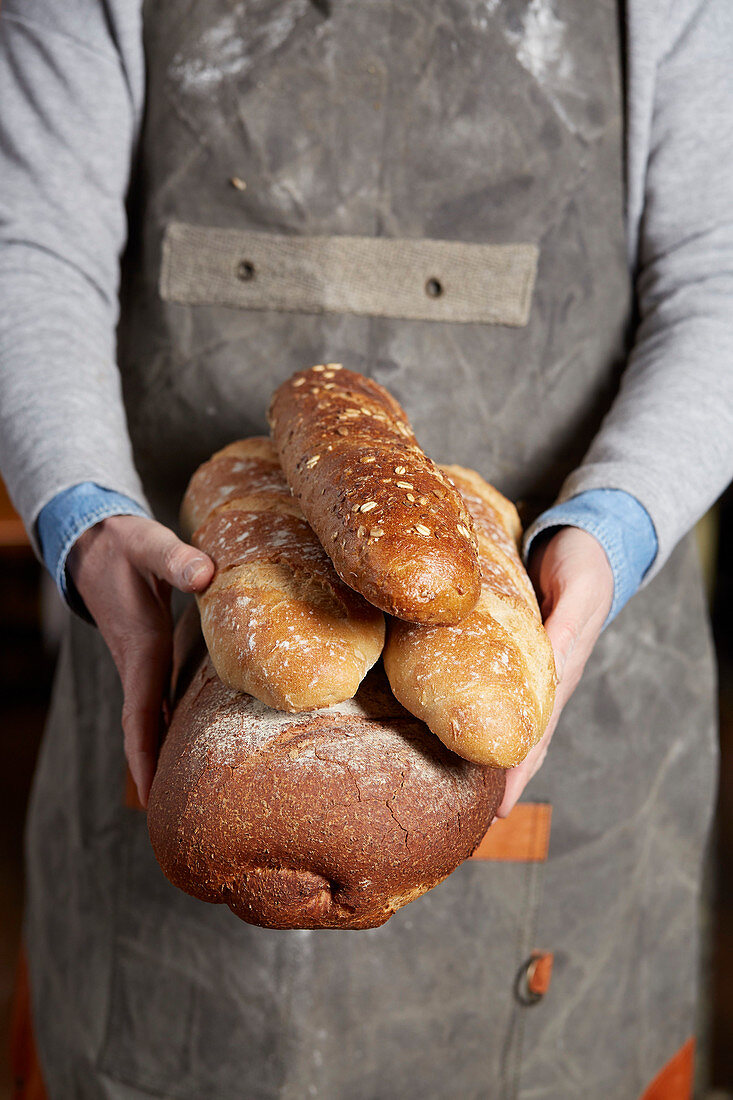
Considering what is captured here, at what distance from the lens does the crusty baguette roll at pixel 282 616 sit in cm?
63

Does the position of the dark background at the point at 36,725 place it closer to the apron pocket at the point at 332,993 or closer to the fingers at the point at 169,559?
the apron pocket at the point at 332,993

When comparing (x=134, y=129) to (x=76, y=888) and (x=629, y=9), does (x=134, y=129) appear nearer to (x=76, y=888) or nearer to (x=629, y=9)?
(x=629, y=9)

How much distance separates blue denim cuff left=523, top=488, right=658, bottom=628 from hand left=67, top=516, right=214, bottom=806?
1.11 feet

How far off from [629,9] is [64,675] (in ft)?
3.39

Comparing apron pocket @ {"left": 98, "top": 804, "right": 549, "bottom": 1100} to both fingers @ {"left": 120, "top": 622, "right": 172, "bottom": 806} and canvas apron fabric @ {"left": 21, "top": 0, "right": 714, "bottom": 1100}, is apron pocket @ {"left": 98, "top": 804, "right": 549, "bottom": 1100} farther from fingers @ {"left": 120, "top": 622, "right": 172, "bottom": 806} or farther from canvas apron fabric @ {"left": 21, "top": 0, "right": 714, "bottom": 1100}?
fingers @ {"left": 120, "top": 622, "right": 172, "bottom": 806}

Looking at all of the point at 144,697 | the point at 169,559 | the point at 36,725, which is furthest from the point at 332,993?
the point at 36,725

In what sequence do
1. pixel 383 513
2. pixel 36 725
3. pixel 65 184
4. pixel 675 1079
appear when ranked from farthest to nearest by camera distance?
pixel 36 725, pixel 675 1079, pixel 65 184, pixel 383 513

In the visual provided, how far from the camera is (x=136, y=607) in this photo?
0.83m

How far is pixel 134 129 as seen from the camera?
103 centimetres

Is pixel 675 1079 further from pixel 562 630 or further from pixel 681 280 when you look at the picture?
pixel 681 280

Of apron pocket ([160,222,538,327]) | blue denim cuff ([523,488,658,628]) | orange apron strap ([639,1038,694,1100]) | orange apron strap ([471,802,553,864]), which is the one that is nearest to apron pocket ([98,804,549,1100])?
orange apron strap ([471,802,553,864])

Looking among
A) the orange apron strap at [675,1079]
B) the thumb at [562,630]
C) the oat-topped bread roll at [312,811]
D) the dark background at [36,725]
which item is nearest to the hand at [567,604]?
the thumb at [562,630]

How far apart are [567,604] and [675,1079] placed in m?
0.85

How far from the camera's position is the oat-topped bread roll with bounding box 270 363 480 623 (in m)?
0.59
